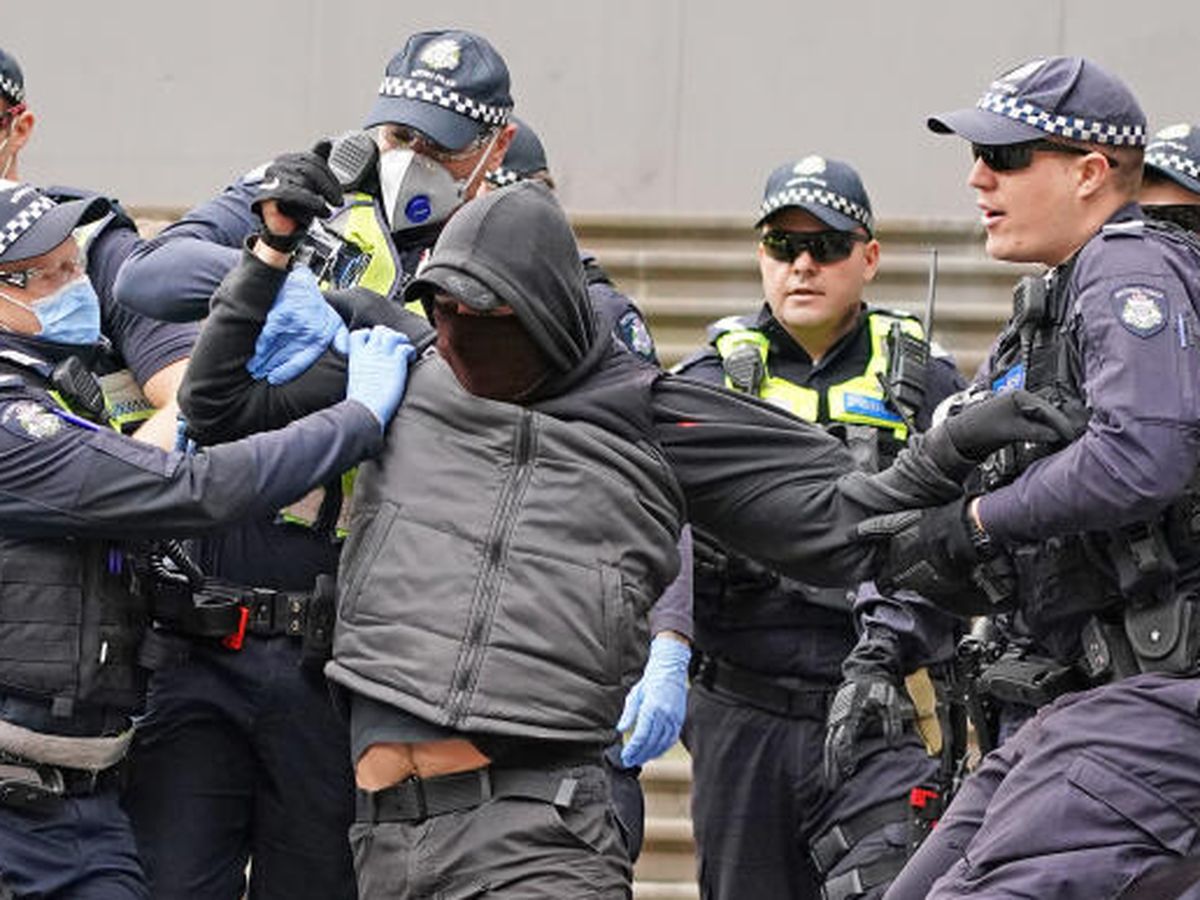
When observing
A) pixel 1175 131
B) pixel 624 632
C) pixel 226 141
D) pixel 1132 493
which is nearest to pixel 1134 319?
pixel 1132 493

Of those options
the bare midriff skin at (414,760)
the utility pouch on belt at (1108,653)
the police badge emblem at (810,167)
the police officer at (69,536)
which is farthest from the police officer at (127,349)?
the utility pouch on belt at (1108,653)

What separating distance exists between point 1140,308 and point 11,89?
320 cm

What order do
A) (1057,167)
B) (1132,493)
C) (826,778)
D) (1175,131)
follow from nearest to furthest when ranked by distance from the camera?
(1132,493)
(1057,167)
(826,778)
(1175,131)

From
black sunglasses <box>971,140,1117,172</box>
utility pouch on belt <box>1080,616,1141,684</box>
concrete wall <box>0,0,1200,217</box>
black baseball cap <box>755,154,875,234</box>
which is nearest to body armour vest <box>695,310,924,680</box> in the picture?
black baseball cap <box>755,154,875,234</box>

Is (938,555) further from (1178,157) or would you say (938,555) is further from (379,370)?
(1178,157)

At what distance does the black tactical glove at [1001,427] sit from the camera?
5355mm

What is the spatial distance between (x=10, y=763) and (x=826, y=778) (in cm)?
188

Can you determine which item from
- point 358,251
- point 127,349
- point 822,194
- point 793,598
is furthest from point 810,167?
point 127,349

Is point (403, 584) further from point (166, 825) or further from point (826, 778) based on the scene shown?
point (826, 778)

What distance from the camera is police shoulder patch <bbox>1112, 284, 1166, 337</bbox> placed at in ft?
17.6

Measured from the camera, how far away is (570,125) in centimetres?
1062

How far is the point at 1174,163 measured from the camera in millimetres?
7238

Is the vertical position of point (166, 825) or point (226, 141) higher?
point (226, 141)

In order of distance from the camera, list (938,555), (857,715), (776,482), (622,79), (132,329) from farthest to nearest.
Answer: (622,79), (857,715), (132,329), (776,482), (938,555)
